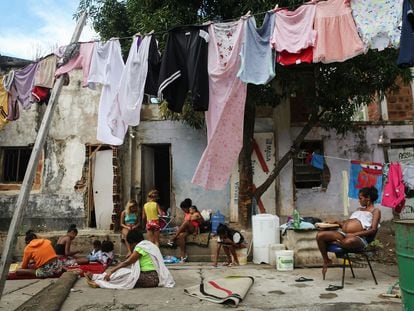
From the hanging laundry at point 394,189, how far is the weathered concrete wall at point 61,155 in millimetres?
8030

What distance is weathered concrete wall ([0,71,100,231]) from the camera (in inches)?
467

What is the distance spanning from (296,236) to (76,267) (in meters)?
4.41

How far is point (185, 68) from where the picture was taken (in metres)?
5.78

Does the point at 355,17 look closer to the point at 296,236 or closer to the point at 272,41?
the point at 272,41

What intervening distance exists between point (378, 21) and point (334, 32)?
0.54 metres

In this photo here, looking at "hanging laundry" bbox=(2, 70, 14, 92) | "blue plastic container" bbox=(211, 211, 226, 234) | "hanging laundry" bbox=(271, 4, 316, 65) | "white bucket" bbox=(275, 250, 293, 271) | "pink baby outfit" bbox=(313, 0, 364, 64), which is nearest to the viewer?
"pink baby outfit" bbox=(313, 0, 364, 64)

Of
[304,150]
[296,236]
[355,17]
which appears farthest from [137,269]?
[304,150]

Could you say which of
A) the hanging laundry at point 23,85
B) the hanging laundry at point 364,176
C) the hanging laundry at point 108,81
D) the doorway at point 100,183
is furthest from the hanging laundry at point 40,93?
the hanging laundry at point 364,176

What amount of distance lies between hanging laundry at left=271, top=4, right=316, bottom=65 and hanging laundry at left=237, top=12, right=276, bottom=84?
0.37 feet

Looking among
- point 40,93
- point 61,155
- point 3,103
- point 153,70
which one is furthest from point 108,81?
point 61,155

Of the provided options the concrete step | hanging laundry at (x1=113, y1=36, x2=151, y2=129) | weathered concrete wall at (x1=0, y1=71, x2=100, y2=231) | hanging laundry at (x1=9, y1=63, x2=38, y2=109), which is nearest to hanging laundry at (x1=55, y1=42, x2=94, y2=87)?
hanging laundry at (x1=113, y1=36, x2=151, y2=129)

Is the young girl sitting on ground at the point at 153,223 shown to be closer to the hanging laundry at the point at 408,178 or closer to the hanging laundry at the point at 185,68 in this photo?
the hanging laundry at the point at 185,68

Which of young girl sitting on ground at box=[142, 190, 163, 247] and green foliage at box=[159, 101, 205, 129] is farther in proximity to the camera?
green foliage at box=[159, 101, 205, 129]

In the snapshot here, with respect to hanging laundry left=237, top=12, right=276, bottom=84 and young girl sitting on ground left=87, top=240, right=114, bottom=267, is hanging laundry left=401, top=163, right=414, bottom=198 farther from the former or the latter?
young girl sitting on ground left=87, top=240, right=114, bottom=267
